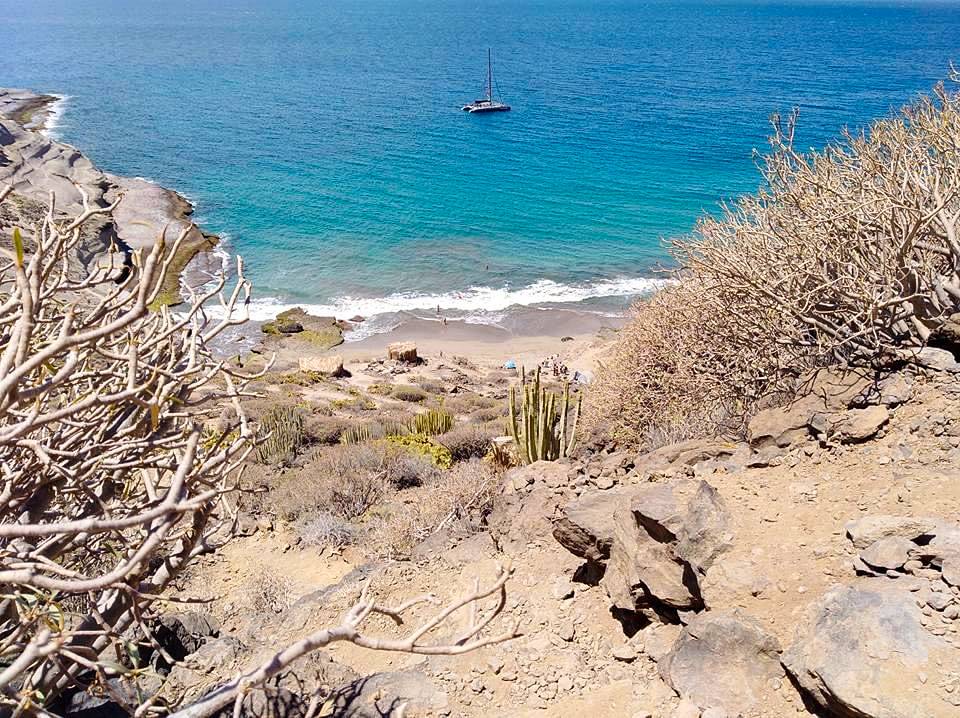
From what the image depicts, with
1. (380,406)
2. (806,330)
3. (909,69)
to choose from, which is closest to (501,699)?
(806,330)

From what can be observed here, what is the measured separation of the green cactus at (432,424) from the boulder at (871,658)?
9.82m

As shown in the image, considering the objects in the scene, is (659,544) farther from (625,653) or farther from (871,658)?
(871,658)

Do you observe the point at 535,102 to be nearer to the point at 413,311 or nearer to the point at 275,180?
the point at 275,180

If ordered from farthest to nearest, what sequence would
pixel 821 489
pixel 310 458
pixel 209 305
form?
pixel 209 305 < pixel 310 458 < pixel 821 489

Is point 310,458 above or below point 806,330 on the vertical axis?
below

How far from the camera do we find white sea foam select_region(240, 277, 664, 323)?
28922mm

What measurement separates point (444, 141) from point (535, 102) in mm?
18097

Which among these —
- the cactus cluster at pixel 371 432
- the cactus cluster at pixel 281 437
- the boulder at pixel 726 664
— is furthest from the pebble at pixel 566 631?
the cactus cluster at pixel 371 432

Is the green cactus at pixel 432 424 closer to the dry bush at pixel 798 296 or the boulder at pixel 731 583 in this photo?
the dry bush at pixel 798 296

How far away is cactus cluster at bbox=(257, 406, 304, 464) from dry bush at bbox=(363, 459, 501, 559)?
3512 mm

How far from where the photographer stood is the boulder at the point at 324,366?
21.9m

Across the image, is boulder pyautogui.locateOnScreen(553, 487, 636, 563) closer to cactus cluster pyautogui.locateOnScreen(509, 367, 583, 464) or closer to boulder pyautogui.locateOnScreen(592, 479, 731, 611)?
boulder pyautogui.locateOnScreen(592, 479, 731, 611)

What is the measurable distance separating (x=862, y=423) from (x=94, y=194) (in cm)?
3706

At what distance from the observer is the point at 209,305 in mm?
27703
